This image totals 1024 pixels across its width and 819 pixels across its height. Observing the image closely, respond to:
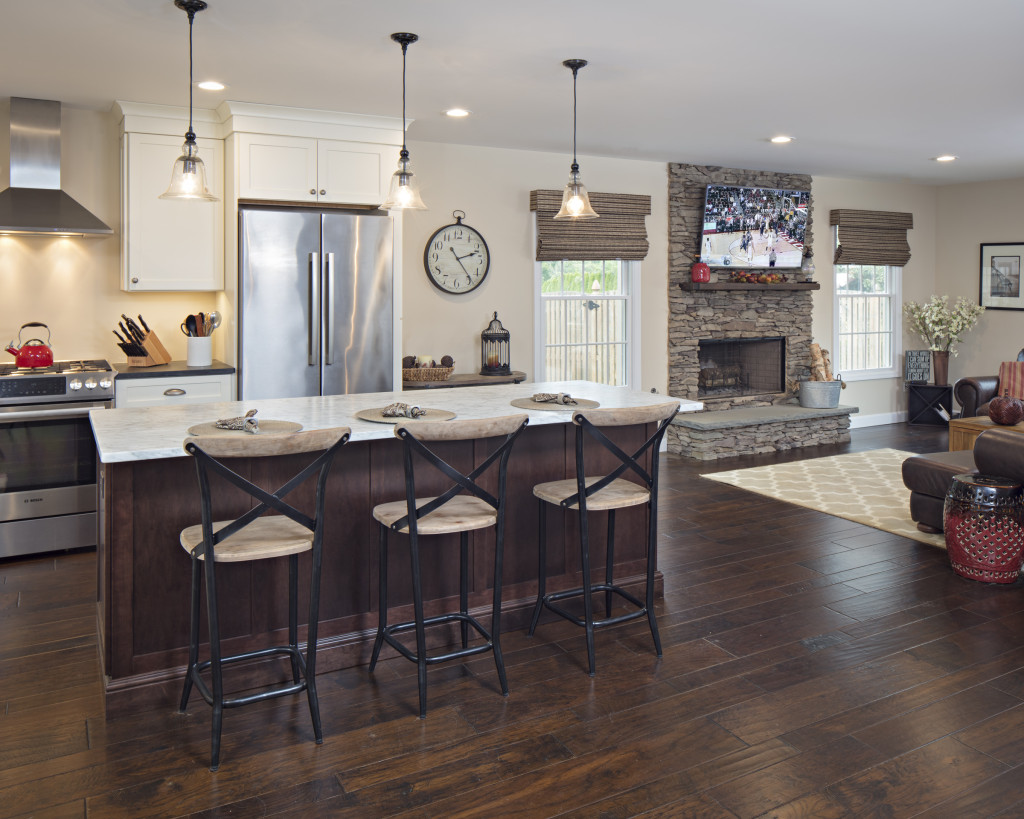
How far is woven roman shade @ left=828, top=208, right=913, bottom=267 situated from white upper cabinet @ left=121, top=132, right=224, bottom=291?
617 cm

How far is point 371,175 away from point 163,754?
3814mm

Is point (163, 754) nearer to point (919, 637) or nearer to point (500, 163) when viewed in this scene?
point (919, 637)

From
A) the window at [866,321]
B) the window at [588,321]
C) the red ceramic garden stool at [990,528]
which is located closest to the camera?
the red ceramic garden stool at [990,528]

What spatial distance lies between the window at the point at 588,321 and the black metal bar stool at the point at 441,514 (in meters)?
3.97

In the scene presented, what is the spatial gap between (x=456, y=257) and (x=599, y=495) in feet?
11.8

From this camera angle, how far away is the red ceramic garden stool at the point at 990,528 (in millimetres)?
3998

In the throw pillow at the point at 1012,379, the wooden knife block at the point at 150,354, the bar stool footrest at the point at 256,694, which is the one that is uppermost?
the wooden knife block at the point at 150,354

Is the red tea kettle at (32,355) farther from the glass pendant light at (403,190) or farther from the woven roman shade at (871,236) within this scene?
the woven roman shade at (871,236)

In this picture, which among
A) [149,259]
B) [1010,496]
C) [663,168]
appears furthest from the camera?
[663,168]

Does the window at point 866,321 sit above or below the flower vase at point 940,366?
above

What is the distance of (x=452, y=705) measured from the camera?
2.81m

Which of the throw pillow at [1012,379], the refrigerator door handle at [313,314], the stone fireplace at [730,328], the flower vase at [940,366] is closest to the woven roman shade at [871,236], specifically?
the stone fireplace at [730,328]

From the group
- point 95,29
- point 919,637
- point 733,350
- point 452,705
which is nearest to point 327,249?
point 95,29

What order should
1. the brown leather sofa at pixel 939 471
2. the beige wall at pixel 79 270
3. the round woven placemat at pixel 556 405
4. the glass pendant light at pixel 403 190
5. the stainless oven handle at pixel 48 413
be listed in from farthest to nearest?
the beige wall at pixel 79 270, the stainless oven handle at pixel 48 413, the brown leather sofa at pixel 939 471, the glass pendant light at pixel 403 190, the round woven placemat at pixel 556 405
